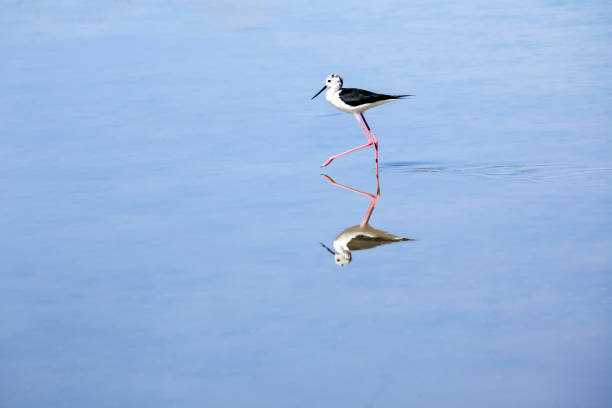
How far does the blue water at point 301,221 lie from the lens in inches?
183

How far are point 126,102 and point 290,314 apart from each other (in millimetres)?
5482

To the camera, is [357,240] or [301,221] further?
[301,221]

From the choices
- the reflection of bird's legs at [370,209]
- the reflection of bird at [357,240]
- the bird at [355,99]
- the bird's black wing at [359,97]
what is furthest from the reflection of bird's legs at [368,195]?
the bird's black wing at [359,97]

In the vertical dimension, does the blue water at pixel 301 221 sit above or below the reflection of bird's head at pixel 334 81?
below

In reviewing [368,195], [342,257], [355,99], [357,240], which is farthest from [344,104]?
[342,257]

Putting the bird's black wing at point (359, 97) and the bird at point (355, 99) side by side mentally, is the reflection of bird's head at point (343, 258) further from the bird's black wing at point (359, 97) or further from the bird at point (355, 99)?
the bird's black wing at point (359, 97)

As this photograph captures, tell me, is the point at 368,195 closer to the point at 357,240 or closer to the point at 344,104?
the point at 357,240

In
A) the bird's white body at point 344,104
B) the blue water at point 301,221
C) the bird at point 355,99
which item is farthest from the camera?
the bird's white body at point 344,104

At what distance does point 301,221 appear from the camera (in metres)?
6.79

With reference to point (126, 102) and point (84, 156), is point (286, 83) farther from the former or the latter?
point (84, 156)

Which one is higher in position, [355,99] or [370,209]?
[355,99]

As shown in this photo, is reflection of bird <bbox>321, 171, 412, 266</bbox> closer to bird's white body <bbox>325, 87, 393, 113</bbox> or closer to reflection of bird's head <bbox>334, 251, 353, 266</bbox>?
reflection of bird's head <bbox>334, 251, 353, 266</bbox>

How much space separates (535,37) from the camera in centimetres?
1246

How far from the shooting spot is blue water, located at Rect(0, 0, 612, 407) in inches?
183
